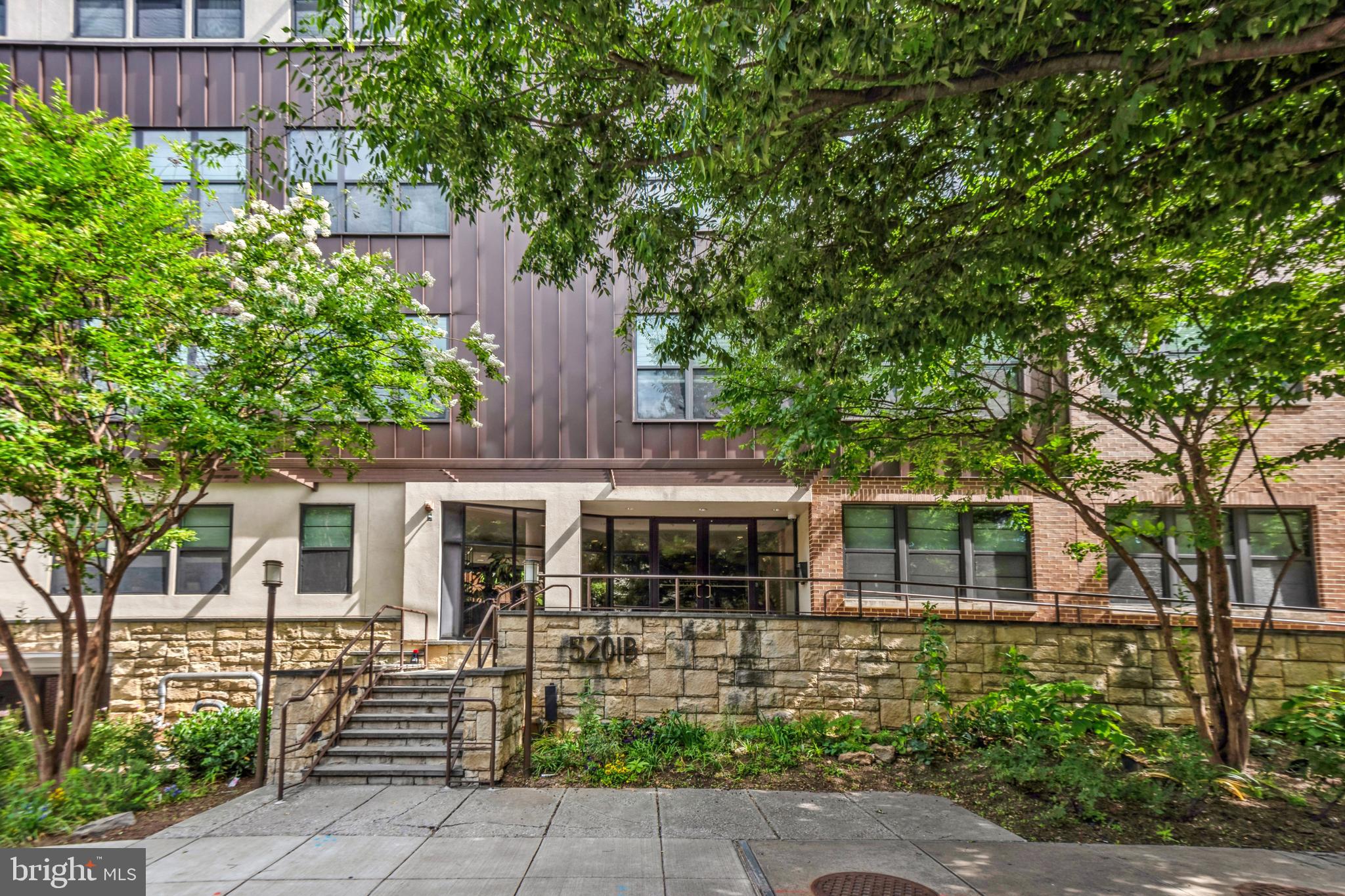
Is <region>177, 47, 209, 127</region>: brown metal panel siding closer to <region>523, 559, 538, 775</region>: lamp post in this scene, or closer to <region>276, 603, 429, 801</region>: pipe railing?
<region>276, 603, 429, 801</region>: pipe railing

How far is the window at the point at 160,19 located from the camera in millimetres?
13070

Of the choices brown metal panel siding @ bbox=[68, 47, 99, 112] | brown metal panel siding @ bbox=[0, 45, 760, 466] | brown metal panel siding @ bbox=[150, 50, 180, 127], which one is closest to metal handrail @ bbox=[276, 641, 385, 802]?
brown metal panel siding @ bbox=[0, 45, 760, 466]

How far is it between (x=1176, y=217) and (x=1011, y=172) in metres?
1.69

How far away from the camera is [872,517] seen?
12.7 meters

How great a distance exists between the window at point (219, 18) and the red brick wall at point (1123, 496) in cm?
1388

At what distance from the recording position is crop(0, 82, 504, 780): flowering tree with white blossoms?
7168 mm

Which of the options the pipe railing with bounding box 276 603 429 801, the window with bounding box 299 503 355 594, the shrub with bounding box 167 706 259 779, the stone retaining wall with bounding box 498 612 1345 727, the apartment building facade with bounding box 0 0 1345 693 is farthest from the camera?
the window with bounding box 299 503 355 594

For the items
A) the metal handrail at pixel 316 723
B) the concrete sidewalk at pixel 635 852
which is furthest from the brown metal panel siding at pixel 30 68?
the concrete sidewalk at pixel 635 852

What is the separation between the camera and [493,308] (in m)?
12.9

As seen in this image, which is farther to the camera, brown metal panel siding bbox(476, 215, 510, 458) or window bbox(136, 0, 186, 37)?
window bbox(136, 0, 186, 37)

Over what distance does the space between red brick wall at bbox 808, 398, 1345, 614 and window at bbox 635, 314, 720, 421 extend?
2.60 meters

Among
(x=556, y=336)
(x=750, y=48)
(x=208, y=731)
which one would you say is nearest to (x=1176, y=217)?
(x=750, y=48)

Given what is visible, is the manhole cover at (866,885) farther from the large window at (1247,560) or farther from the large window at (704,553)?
the large window at (1247,560)

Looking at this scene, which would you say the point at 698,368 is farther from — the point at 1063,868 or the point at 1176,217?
the point at 1063,868
